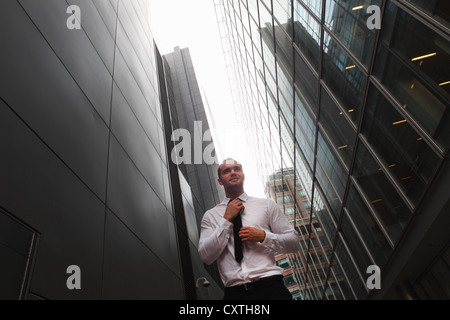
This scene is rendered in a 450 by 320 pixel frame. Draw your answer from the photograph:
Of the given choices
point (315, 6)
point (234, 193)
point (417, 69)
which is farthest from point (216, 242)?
point (315, 6)

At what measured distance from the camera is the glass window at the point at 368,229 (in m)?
8.89

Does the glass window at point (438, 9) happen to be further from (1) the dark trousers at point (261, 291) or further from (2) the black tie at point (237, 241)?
(1) the dark trousers at point (261, 291)

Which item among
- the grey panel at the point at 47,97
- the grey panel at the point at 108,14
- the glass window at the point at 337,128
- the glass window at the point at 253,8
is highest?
the glass window at the point at 253,8

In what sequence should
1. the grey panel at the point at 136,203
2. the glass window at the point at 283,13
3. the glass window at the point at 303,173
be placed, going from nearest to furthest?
the grey panel at the point at 136,203
the glass window at the point at 283,13
the glass window at the point at 303,173

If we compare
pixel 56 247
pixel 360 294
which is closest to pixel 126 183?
pixel 56 247

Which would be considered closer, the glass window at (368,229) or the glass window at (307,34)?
the glass window at (368,229)

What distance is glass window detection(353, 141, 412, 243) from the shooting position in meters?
7.44

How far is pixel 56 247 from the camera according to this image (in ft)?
9.04

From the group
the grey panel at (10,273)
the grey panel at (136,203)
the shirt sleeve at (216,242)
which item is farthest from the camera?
the grey panel at (136,203)

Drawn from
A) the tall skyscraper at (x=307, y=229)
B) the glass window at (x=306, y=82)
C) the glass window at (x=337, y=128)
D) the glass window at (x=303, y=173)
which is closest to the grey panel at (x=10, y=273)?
the glass window at (x=337, y=128)

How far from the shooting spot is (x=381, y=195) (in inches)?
320

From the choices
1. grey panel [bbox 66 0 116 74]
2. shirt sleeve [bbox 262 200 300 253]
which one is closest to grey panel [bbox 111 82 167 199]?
grey panel [bbox 66 0 116 74]

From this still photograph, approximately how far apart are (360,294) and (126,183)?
11468mm

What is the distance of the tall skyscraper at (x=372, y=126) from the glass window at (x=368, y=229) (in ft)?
0.15
